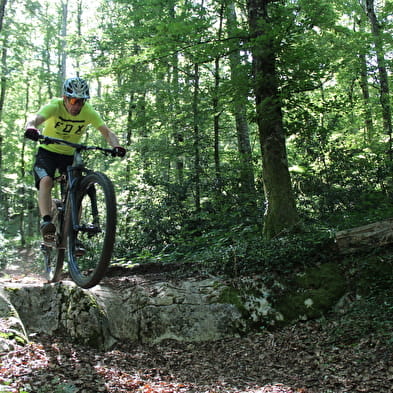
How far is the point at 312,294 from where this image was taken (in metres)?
4.88

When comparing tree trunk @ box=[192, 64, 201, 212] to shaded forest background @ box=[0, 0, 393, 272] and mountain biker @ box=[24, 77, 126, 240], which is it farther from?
mountain biker @ box=[24, 77, 126, 240]

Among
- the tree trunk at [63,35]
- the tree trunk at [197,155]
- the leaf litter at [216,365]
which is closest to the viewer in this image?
the leaf litter at [216,365]

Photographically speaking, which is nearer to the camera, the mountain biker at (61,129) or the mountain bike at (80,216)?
the mountain bike at (80,216)

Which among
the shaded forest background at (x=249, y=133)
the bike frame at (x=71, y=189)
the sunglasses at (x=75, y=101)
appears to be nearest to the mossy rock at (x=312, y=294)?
the shaded forest background at (x=249, y=133)

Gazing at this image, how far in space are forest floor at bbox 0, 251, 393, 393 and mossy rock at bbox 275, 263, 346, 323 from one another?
17cm

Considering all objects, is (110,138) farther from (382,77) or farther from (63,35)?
(63,35)

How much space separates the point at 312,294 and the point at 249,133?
5.81m

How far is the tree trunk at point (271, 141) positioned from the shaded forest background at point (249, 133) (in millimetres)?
19

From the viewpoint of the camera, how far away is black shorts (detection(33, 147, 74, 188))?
4402 mm

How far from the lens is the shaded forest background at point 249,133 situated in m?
5.95

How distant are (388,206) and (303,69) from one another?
11.3ft

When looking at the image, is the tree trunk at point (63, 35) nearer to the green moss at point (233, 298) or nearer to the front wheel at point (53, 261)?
the front wheel at point (53, 261)

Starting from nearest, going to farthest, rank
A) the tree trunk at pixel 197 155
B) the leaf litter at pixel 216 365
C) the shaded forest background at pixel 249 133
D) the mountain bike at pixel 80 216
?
the leaf litter at pixel 216 365 → the mountain bike at pixel 80 216 → the shaded forest background at pixel 249 133 → the tree trunk at pixel 197 155

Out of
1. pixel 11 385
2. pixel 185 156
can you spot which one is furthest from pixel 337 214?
pixel 11 385
